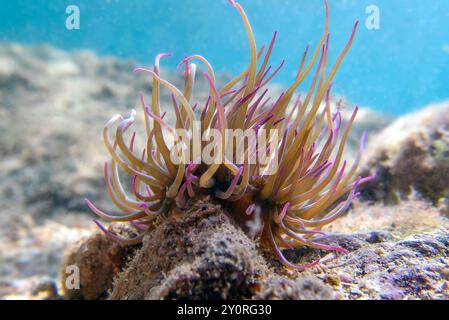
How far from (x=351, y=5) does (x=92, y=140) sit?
3540 cm

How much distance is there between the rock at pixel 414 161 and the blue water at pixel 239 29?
3226 cm

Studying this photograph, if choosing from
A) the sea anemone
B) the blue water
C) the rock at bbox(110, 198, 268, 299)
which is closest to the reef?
the rock at bbox(110, 198, 268, 299)

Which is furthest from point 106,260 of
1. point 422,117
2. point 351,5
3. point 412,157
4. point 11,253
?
point 351,5

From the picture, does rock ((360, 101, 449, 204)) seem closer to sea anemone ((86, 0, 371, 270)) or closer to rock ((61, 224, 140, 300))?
sea anemone ((86, 0, 371, 270))

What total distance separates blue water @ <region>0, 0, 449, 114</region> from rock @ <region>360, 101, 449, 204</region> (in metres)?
32.3

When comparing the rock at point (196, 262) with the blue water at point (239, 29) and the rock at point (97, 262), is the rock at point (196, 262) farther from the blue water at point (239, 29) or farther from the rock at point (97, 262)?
the blue water at point (239, 29)

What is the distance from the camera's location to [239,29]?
168 ft

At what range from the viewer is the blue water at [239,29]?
124 feet

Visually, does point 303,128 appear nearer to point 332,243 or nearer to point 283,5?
point 332,243

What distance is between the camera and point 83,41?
1594 inches

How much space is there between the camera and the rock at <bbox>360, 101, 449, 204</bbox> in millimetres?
3722

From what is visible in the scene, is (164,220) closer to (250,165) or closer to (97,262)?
(250,165)

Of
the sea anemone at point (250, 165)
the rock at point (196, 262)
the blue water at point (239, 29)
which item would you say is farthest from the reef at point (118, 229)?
the blue water at point (239, 29)

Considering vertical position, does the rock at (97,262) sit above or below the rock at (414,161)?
below
